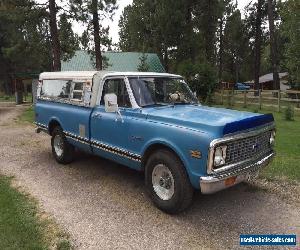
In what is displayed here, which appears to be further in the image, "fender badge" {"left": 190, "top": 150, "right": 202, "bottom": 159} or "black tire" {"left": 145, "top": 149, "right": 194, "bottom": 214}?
"black tire" {"left": 145, "top": 149, "right": 194, "bottom": 214}

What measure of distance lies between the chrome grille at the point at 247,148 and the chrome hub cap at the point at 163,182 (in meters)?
1.00

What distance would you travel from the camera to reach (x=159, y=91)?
21.5ft

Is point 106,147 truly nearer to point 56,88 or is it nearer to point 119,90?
point 119,90

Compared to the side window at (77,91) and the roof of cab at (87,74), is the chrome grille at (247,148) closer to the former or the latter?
the roof of cab at (87,74)

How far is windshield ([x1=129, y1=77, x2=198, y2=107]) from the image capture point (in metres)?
6.26

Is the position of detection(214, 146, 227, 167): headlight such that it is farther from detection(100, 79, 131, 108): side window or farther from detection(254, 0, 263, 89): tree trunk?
detection(254, 0, 263, 89): tree trunk

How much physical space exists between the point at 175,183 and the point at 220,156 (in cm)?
84

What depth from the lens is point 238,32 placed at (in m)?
39.9

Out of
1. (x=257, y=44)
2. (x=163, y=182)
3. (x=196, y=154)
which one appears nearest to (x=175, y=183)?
(x=163, y=182)

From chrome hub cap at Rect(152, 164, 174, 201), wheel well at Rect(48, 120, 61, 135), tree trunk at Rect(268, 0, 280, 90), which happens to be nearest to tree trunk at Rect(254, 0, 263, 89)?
tree trunk at Rect(268, 0, 280, 90)

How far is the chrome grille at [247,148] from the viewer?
4922 mm

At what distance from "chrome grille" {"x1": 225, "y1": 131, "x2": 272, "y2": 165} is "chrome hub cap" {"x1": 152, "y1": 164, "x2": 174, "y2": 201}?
997mm

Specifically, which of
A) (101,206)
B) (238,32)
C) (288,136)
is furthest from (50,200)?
(238,32)

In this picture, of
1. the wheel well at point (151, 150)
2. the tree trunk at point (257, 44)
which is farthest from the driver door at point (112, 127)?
the tree trunk at point (257, 44)
